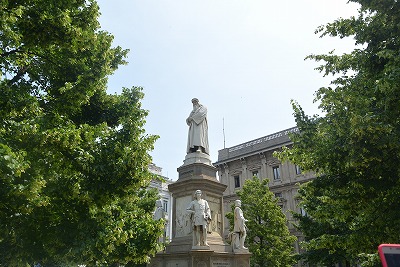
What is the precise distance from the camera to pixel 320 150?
26.0 ft

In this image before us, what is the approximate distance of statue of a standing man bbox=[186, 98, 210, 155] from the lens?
47.2 feet

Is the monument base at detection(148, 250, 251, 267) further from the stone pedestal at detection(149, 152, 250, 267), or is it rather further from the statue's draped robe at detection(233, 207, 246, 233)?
the statue's draped robe at detection(233, 207, 246, 233)

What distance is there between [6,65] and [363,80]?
9.01m

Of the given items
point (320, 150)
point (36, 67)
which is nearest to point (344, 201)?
point (320, 150)

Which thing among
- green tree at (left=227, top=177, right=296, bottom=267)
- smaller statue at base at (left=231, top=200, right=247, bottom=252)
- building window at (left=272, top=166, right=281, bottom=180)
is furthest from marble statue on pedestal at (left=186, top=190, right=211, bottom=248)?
building window at (left=272, top=166, right=281, bottom=180)

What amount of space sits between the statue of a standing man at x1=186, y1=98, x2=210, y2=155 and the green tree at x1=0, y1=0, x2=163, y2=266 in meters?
5.07

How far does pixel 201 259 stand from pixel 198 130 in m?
5.64

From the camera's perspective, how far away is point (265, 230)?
23.8m

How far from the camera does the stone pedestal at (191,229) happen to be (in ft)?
36.8

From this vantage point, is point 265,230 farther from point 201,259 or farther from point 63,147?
point 63,147

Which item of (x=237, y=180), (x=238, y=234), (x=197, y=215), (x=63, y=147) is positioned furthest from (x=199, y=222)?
(x=237, y=180)

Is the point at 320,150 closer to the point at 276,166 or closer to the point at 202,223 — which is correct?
the point at 202,223

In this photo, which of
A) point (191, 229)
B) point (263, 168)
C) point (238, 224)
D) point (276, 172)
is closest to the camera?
point (191, 229)

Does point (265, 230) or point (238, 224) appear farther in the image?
point (265, 230)
